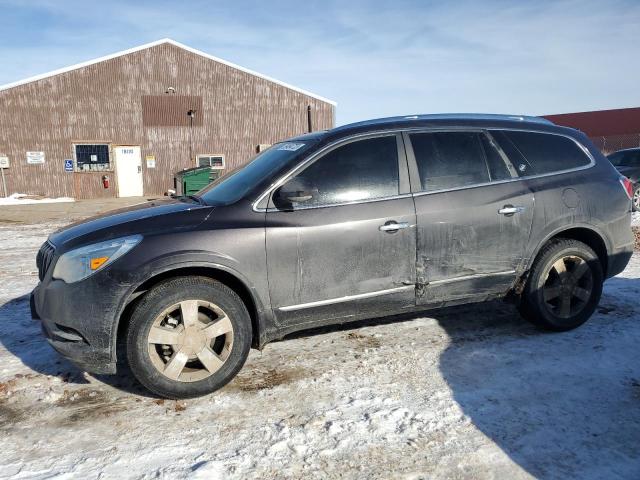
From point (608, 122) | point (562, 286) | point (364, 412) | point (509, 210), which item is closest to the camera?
point (364, 412)

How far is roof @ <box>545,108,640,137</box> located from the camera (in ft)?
136

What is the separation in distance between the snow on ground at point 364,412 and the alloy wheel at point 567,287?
0.22 metres

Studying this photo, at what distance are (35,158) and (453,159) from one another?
74.1 ft

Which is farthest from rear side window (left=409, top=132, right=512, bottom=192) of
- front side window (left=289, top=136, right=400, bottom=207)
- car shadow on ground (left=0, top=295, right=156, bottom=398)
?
car shadow on ground (left=0, top=295, right=156, bottom=398)

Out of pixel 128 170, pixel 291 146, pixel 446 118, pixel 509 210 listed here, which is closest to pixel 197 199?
pixel 291 146

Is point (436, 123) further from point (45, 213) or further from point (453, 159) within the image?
point (45, 213)

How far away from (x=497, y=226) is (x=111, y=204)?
1823cm

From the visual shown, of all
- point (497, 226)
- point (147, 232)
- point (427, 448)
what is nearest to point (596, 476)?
point (427, 448)

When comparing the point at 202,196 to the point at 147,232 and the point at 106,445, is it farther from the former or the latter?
the point at 106,445

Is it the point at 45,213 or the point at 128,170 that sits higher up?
the point at 128,170

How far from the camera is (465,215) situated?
3742 mm

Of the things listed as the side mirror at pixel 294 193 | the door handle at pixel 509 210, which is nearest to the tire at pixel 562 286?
the door handle at pixel 509 210

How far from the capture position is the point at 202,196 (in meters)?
3.97

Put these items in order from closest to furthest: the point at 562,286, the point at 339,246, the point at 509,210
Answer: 1. the point at 339,246
2. the point at 509,210
3. the point at 562,286
